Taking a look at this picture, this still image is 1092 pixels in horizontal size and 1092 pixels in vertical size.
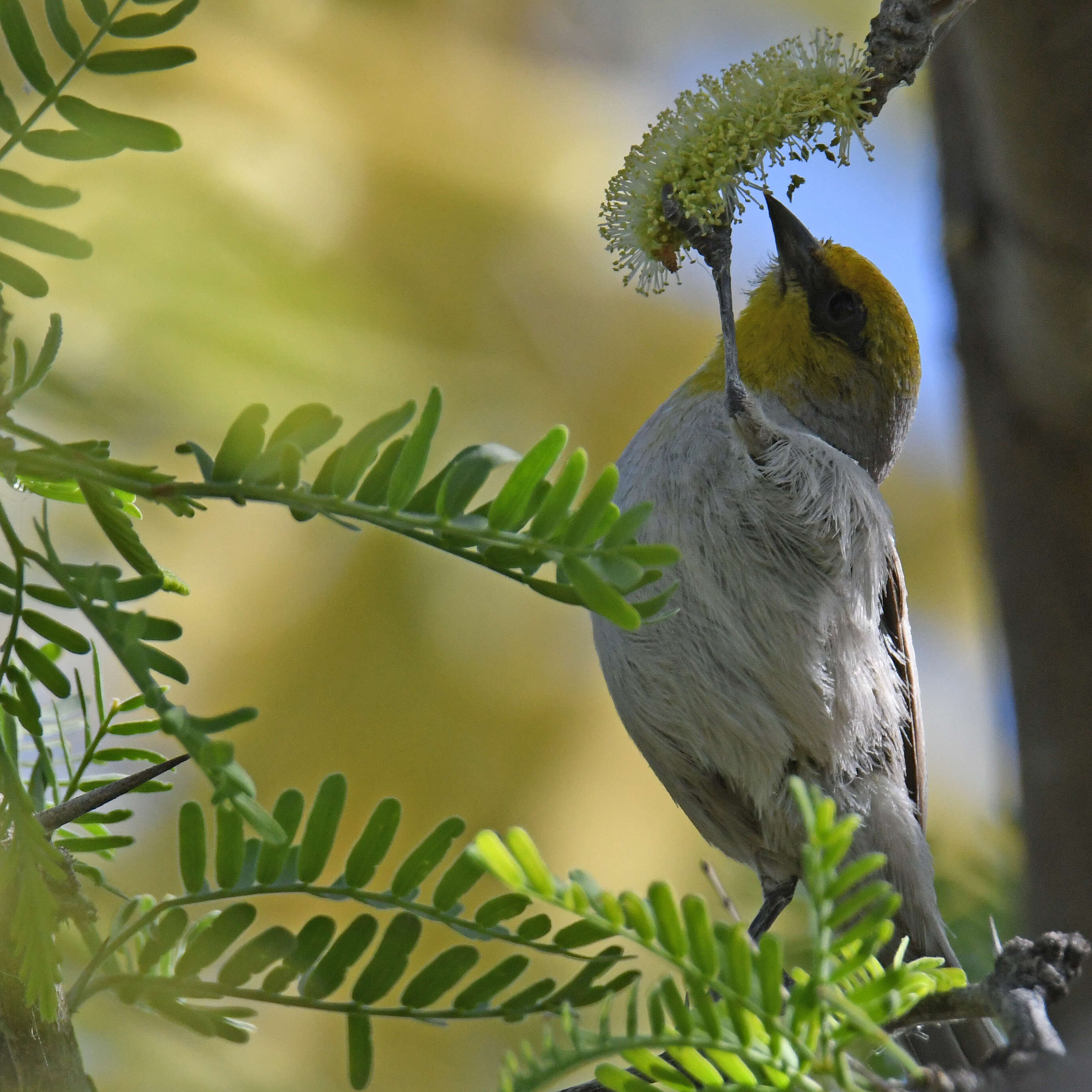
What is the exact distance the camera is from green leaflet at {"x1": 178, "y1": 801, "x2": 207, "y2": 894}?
1.38 ft

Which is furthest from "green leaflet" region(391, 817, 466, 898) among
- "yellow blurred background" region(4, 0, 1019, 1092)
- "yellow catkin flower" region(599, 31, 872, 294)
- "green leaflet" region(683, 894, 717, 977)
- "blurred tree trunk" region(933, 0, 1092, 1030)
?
"yellow blurred background" region(4, 0, 1019, 1092)

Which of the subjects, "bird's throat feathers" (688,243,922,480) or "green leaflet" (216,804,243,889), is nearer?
"green leaflet" (216,804,243,889)

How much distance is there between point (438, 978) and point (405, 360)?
1948 mm

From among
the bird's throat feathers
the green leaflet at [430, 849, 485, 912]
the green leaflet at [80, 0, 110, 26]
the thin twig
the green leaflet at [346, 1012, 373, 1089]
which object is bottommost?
the green leaflet at [346, 1012, 373, 1089]

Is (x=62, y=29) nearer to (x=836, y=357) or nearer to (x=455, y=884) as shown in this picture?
(x=455, y=884)

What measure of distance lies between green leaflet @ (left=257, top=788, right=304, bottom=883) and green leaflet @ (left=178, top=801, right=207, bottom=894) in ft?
0.07

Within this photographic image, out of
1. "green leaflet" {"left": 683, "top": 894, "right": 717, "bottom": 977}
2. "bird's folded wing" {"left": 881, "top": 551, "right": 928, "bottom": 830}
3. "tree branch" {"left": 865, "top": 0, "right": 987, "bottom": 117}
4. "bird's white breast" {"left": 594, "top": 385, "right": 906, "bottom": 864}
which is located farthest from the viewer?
"bird's folded wing" {"left": 881, "top": 551, "right": 928, "bottom": 830}

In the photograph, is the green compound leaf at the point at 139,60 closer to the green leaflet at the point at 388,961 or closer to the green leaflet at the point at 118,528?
the green leaflet at the point at 118,528

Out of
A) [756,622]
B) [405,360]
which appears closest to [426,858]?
[756,622]

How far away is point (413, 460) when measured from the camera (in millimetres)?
363

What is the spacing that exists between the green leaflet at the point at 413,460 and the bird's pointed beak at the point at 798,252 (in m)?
1.03

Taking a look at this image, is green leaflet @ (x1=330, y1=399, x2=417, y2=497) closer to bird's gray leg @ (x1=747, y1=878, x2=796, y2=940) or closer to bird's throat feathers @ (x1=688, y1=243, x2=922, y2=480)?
bird's throat feathers @ (x1=688, y1=243, x2=922, y2=480)

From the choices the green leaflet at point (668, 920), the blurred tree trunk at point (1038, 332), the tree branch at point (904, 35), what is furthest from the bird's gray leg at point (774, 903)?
the green leaflet at point (668, 920)

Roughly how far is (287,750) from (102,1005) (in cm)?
86
